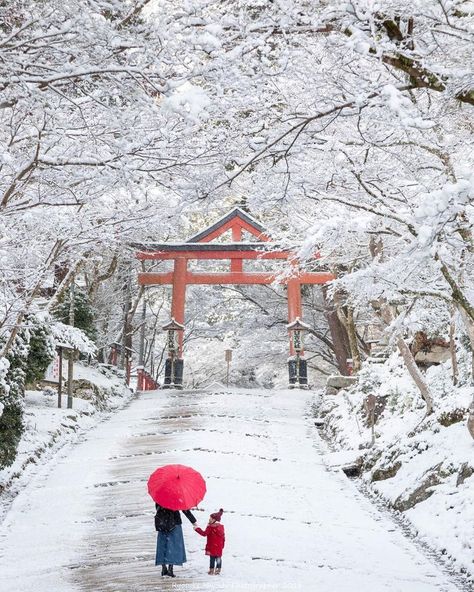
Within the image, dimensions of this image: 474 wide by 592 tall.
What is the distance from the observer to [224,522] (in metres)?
11.0

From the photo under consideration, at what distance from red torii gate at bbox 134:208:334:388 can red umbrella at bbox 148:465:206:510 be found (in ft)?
68.7

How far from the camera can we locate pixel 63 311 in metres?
26.1

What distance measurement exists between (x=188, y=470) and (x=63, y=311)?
18.6 metres

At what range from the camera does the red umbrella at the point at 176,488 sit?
7.98 m

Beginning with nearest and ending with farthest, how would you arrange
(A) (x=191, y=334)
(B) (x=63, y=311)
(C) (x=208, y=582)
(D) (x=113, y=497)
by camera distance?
(C) (x=208, y=582)
(D) (x=113, y=497)
(B) (x=63, y=311)
(A) (x=191, y=334)

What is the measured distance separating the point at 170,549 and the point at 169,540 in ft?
0.30

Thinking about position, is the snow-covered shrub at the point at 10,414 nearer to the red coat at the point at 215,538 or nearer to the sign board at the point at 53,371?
the sign board at the point at 53,371

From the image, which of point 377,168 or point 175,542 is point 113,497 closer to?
point 175,542

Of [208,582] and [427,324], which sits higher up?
[427,324]

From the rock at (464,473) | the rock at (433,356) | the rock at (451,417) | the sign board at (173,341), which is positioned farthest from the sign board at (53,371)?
the rock at (464,473)

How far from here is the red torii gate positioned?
29.2 m

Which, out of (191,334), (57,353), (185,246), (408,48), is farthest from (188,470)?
(191,334)

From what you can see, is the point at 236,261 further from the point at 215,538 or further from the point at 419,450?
the point at 215,538

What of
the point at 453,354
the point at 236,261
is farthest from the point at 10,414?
the point at 236,261
